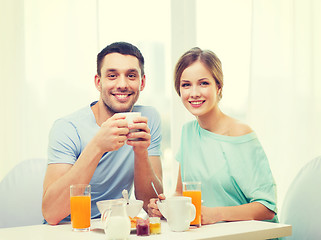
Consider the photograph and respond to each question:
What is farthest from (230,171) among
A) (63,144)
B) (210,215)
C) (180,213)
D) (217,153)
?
(63,144)

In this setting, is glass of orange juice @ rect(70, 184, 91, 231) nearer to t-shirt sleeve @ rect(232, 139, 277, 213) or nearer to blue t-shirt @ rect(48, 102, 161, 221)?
blue t-shirt @ rect(48, 102, 161, 221)

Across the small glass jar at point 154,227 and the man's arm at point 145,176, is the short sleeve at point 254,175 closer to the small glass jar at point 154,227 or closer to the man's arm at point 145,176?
the man's arm at point 145,176

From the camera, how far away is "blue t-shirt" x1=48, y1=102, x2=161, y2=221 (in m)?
1.80

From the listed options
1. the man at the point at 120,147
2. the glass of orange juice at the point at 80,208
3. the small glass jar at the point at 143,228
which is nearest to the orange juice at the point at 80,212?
the glass of orange juice at the point at 80,208

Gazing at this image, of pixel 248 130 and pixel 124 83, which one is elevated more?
pixel 124 83

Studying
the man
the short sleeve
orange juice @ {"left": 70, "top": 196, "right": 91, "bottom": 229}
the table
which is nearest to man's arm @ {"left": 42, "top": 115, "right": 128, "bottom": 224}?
the man

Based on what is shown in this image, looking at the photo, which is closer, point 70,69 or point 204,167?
point 204,167

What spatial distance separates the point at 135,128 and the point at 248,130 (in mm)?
492

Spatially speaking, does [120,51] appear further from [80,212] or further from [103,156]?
[80,212]

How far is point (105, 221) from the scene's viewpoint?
1205 millimetres

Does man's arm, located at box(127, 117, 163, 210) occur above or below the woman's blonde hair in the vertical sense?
below

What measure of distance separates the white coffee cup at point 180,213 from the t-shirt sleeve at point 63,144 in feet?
1.90
